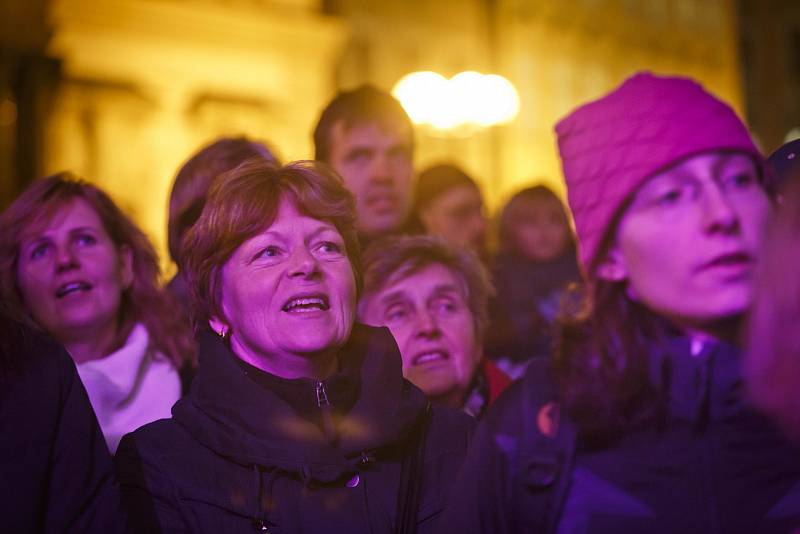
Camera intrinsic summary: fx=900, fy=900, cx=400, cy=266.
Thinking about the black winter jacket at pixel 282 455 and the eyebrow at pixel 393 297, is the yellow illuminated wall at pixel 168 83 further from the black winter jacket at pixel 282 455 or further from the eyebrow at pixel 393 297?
the black winter jacket at pixel 282 455

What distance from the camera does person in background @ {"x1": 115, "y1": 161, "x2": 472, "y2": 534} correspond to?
73.8 inches

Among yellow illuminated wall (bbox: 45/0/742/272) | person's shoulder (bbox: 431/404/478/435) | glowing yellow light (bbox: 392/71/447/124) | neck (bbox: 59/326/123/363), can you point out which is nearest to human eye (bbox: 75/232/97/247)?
neck (bbox: 59/326/123/363)

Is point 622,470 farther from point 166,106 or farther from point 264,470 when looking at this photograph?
point 166,106

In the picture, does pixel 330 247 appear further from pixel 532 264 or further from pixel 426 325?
pixel 532 264

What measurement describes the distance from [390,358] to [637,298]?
71 cm

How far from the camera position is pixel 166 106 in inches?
330

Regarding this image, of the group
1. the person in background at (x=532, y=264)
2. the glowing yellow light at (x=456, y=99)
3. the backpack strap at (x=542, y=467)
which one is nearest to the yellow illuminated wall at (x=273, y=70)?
the glowing yellow light at (x=456, y=99)

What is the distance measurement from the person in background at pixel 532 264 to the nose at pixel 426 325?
933 mm

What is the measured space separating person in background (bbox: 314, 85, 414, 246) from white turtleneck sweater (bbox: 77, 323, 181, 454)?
3.00 ft

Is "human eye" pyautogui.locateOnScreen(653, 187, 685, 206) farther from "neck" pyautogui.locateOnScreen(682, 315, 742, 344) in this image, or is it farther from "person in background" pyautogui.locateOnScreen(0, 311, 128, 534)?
"person in background" pyautogui.locateOnScreen(0, 311, 128, 534)

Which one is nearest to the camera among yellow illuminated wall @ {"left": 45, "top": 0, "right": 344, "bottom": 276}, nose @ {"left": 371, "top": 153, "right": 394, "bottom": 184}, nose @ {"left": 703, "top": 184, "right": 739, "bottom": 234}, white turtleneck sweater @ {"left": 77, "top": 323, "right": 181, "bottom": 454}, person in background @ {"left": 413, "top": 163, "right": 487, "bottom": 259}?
nose @ {"left": 703, "top": 184, "right": 739, "bottom": 234}

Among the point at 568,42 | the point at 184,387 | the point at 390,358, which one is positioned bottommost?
the point at 184,387

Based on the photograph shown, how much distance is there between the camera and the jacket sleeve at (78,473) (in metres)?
1.78

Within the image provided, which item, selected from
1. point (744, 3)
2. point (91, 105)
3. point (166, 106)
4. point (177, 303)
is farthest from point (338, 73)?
point (744, 3)
